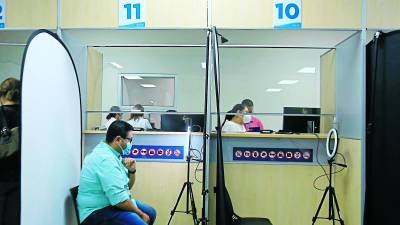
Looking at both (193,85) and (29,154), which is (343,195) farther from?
(193,85)

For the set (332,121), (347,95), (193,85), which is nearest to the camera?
(347,95)

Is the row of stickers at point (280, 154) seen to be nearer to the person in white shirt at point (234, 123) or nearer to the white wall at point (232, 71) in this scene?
the person in white shirt at point (234, 123)

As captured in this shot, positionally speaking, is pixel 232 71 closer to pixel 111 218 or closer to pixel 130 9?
pixel 130 9

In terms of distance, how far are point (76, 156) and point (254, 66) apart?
14.8ft

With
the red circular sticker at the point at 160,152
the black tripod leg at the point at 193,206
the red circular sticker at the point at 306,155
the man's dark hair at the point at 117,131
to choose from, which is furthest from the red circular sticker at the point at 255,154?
the man's dark hair at the point at 117,131

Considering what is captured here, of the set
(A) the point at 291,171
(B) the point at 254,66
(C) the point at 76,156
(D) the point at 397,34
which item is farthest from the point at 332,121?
(B) the point at 254,66

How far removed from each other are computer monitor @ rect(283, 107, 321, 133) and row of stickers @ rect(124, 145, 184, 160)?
1104 millimetres

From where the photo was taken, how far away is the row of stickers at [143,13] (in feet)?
9.54

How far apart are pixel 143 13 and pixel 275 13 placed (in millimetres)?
1102

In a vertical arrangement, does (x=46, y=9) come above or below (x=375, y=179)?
above

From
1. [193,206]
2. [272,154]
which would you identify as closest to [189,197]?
[193,206]

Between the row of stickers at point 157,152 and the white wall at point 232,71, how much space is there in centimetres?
317

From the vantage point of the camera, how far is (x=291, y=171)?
3135mm

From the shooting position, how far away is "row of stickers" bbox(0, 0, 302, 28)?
291 centimetres
